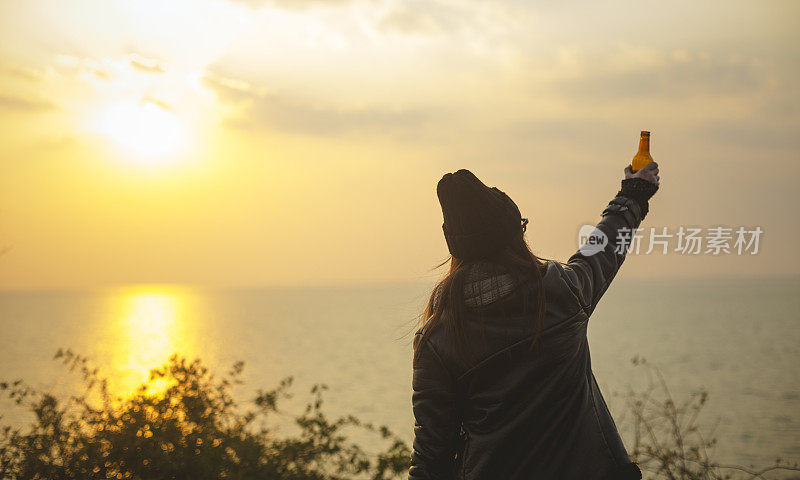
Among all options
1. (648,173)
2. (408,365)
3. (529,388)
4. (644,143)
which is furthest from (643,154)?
(408,365)

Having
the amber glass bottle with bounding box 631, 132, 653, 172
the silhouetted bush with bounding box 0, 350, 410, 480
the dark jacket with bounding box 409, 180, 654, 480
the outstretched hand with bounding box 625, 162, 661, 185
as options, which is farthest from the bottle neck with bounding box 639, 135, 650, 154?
the silhouetted bush with bounding box 0, 350, 410, 480

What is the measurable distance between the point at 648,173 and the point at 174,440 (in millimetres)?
4131

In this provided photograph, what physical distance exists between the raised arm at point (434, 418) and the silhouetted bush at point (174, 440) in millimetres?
3094

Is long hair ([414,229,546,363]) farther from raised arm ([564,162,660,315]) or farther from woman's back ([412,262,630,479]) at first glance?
raised arm ([564,162,660,315])

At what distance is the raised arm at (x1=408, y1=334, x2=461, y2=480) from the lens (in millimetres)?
2209

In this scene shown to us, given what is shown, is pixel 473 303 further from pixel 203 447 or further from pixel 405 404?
pixel 405 404

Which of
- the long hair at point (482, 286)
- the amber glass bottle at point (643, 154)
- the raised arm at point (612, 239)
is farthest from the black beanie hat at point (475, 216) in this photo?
the amber glass bottle at point (643, 154)

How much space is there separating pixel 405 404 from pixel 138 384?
Result: 81.7 feet

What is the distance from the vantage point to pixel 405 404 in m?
29.3

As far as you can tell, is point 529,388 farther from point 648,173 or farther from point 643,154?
point 643,154

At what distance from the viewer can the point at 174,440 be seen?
16.6 feet

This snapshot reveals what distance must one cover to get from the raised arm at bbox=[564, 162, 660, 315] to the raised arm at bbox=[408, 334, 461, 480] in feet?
1.78

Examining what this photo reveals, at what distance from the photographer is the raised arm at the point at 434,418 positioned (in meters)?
2.21

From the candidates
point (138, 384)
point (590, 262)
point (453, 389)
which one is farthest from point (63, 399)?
point (590, 262)
